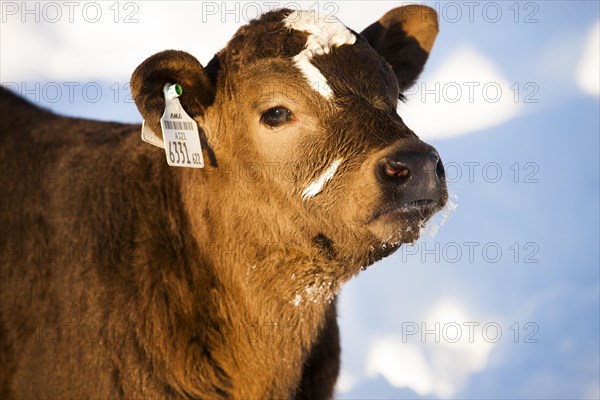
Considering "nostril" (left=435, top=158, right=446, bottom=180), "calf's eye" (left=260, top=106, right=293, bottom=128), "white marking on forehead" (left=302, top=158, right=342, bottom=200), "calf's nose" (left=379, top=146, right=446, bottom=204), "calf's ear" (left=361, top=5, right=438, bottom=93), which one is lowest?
"calf's nose" (left=379, top=146, right=446, bottom=204)

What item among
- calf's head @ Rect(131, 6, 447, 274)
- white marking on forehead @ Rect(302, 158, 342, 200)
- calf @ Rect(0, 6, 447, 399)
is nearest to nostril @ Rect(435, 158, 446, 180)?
calf's head @ Rect(131, 6, 447, 274)

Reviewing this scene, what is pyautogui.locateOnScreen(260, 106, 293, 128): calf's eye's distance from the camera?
4758 mm

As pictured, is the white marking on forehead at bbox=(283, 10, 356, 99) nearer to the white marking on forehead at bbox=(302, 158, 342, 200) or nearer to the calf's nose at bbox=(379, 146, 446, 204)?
the white marking on forehead at bbox=(302, 158, 342, 200)

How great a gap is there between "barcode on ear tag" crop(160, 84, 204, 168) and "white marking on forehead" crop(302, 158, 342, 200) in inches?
31.6

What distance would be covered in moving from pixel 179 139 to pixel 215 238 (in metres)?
0.70

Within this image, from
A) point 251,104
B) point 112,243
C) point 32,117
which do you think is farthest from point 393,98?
point 32,117

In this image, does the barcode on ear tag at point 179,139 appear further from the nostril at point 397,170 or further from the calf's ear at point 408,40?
the calf's ear at point 408,40

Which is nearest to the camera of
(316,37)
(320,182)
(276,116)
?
(320,182)

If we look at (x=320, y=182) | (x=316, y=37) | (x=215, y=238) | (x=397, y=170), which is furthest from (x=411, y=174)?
(x=215, y=238)

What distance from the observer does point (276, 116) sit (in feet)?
15.7

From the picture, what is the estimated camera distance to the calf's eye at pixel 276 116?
15.6 ft

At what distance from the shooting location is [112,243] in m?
5.05

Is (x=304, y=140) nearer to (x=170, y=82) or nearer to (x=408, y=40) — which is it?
(x=170, y=82)

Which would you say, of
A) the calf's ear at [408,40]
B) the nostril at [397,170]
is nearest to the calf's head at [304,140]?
the nostril at [397,170]
